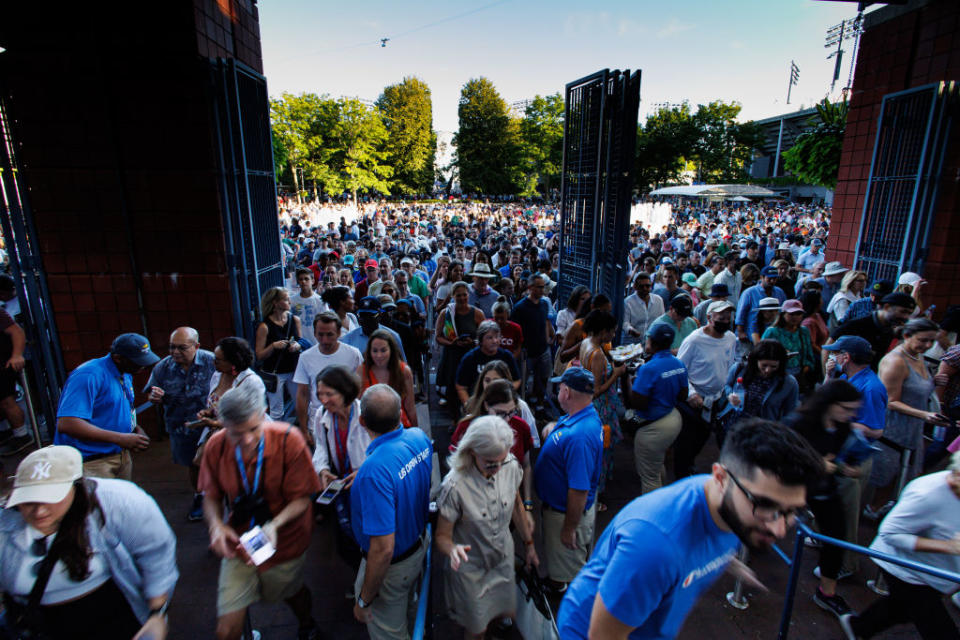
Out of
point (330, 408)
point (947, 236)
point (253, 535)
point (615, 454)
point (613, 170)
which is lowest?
point (615, 454)

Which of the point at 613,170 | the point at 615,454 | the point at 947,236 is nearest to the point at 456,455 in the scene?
the point at 615,454

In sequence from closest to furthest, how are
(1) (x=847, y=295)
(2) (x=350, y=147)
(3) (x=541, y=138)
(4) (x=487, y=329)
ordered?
(4) (x=487, y=329)
(1) (x=847, y=295)
(2) (x=350, y=147)
(3) (x=541, y=138)

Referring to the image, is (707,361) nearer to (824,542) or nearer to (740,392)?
(740,392)

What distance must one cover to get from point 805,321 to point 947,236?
10.5 ft

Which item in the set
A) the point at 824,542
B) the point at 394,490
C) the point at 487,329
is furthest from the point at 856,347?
the point at 394,490

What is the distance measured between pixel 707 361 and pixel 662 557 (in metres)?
3.33

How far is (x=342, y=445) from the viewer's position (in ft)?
10.6

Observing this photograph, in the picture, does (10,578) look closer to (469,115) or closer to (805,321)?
(805,321)

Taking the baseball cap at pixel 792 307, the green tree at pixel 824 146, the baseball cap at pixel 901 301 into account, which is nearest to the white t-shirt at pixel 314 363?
the baseball cap at pixel 792 307

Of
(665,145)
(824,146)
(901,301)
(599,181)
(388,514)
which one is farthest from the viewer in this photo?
(665,145)

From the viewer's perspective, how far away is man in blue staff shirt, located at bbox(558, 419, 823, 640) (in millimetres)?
1506

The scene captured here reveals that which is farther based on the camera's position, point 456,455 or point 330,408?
point 330,408

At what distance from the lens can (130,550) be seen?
2209mm

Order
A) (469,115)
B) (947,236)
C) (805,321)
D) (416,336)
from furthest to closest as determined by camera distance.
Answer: (469,115) < (947,236) < (416,336) < (805,321)
